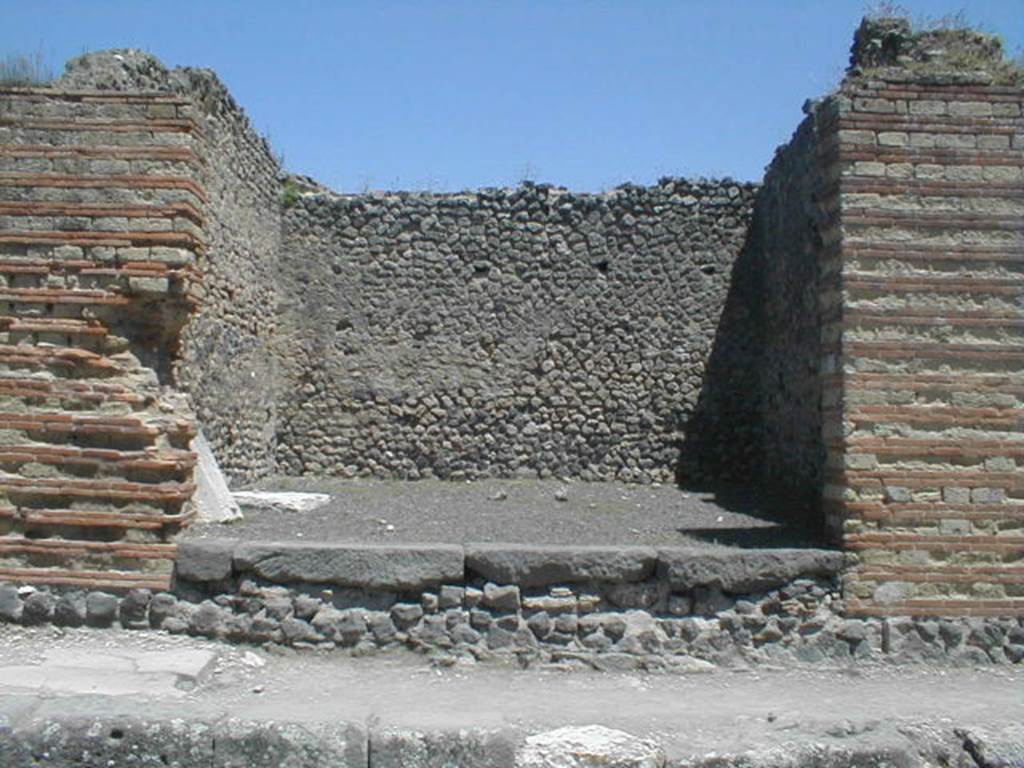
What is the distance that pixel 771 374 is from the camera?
9.98 metres

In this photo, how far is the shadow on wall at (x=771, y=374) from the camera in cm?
822

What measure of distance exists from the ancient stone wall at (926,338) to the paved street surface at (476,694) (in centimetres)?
61

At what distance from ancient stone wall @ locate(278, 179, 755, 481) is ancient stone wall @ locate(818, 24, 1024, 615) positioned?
5.22 metres

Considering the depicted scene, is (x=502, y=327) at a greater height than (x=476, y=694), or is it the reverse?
(x=502, y=327)

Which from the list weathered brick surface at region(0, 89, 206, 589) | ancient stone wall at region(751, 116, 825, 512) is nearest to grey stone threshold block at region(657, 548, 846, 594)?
ancient stone wall at region(751, 116, 825, 512)

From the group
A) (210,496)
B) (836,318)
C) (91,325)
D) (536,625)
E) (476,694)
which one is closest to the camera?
(476,694)

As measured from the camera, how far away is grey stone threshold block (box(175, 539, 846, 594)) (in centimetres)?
517

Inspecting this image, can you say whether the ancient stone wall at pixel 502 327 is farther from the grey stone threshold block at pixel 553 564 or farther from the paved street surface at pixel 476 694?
the paved street surface at pixel 476 694

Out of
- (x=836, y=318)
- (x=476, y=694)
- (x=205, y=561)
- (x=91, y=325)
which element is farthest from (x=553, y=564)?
(x=91, y=325)

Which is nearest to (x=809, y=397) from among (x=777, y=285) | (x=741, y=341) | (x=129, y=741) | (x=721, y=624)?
(x=777, y=285)

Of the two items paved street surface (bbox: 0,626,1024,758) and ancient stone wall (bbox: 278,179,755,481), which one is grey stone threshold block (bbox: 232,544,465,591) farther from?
ancient stone wall (bbox: 278,179,755,481)

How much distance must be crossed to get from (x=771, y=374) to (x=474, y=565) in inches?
224

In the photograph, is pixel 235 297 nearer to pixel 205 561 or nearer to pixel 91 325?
pixel 91 325

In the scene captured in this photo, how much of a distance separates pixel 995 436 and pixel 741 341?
5.54 m
